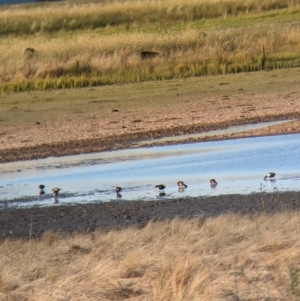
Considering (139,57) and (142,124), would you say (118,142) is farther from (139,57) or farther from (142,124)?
(139,57)

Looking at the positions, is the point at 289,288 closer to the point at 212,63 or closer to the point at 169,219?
the point at 169,219

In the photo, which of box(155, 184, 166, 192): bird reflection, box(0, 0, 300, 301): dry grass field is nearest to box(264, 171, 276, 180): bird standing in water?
box(155, 184, 166, 192): bird reflection

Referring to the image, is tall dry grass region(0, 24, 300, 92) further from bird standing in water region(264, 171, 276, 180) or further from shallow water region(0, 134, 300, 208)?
bird standing in water region(264, 171, 276, 180)

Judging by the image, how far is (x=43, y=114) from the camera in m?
21.1

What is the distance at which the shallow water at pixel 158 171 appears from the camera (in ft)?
39.4

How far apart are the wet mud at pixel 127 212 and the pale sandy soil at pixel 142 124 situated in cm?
507

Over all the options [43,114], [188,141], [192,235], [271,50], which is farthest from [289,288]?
[271,50]

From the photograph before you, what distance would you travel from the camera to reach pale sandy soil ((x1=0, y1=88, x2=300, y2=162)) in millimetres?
16922

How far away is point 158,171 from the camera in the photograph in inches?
533

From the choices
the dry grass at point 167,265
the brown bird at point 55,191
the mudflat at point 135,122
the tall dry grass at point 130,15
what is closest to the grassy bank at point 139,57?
the mudflat at point 135,122

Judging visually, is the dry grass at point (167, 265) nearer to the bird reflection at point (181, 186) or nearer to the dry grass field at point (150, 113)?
the dry grass field at point (150, 113)

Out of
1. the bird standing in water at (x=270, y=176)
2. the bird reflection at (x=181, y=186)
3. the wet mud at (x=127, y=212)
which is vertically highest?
the bird standing in water at (x=270, y=176)

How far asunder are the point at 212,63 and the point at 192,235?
63.0 ft

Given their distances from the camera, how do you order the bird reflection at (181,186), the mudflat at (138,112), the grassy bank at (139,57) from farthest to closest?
the grassy bank at (139,57), the mudflat at (138,112), the bird reflection at (181,186)
